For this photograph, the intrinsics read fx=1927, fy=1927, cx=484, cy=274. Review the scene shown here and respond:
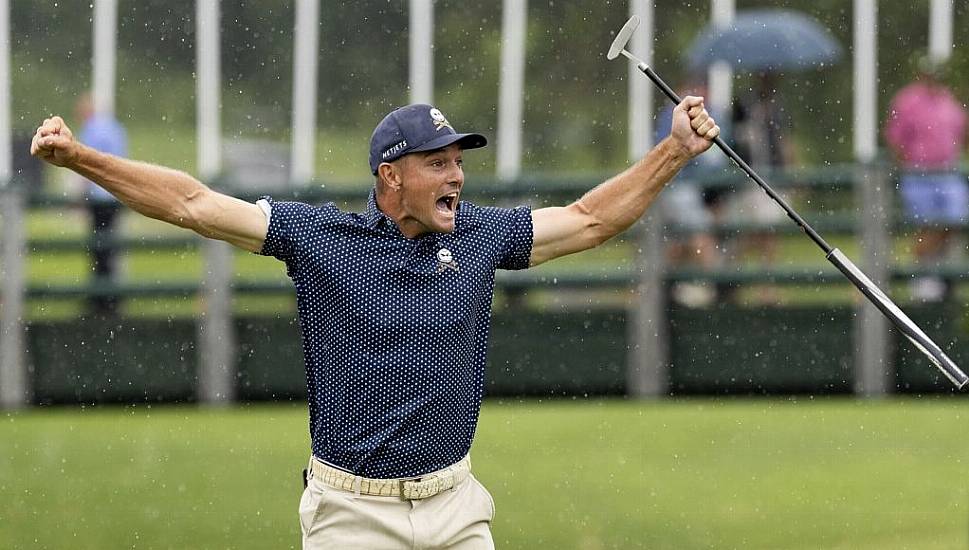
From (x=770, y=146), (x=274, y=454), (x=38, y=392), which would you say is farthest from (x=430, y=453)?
(x=770, y=146)

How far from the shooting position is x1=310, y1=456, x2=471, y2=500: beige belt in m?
4.43

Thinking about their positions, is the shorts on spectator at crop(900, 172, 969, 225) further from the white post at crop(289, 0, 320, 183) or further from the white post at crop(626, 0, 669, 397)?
the white post at crop(289, 0, 320, 183)

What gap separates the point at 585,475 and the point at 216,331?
3077 millimetres

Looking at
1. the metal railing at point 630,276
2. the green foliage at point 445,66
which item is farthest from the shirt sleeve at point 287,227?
the green foliage at point 445,66

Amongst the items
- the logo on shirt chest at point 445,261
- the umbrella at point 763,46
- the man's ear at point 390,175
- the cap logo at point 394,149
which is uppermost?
the umbrella at point 763,46

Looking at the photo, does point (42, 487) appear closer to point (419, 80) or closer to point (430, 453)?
point (430, 453)

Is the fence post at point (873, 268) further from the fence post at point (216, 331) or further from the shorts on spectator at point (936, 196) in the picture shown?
the fence post at point (216, 331)

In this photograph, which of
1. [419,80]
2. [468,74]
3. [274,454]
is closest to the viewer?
[274,454]

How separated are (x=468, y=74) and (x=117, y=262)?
Result: 3.59 meters

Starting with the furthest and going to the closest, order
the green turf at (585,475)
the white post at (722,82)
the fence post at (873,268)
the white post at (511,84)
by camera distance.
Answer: the white post at (511,84), the white post at (722,82), the fence post at (873,268), the green turf at (585,475)

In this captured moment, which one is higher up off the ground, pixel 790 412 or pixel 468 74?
pixel 468 74

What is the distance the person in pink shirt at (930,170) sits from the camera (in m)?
10.9

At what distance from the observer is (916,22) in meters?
14.1

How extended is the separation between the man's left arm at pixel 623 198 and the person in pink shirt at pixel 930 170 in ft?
20.7
